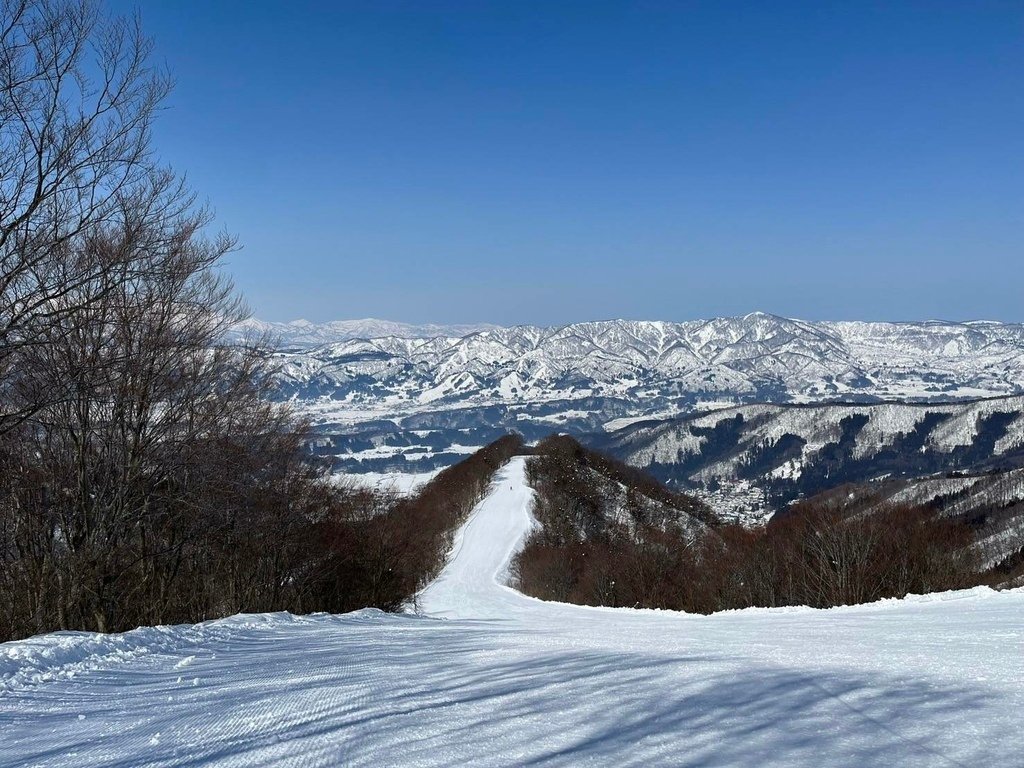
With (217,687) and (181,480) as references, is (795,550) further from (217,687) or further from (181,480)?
(217,687)

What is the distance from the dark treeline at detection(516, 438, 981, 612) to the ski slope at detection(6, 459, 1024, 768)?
2327 centimetres

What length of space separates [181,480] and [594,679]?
41.9 feet

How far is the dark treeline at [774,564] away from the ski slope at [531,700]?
23272 mm

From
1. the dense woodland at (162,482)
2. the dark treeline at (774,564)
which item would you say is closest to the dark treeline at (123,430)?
the dense woodland at (162,482)

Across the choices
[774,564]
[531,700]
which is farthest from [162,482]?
[774,564]

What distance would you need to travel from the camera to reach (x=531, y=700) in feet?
18.4

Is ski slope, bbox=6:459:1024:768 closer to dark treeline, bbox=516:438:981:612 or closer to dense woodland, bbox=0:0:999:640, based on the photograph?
dense woodland, bbox=0:0:999:640

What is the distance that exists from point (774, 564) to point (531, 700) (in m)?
34.5

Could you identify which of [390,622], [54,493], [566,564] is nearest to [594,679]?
[390,622]

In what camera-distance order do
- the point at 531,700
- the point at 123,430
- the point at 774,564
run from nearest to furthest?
the point at 531,700 < the point at 123,430 < the point at 774,564

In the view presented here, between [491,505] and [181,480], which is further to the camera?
[491,505]

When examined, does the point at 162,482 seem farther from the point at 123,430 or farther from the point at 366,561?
the point at 366,561

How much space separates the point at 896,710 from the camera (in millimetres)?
4840

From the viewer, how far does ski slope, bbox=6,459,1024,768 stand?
14.1ft
